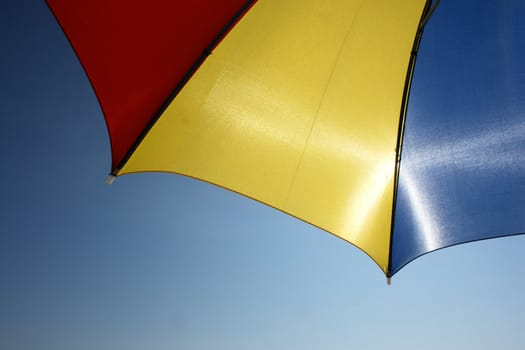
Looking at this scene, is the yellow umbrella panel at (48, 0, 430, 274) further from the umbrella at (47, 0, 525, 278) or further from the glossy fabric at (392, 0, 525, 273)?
the glossy fabric at (392, 0, 525, 273)

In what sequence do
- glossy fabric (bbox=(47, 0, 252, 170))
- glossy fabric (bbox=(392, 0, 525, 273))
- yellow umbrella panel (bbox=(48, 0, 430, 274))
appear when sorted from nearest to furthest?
glossy fabric (bbox=(47, 0, 252, 170)) → yellow umbrella panel (bbox=(48, 0, 430, 274)) → glossy fabric (bbox=(392, 0, 525, 273))

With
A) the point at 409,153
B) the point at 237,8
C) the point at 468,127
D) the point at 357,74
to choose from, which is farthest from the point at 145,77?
the point at 468,127

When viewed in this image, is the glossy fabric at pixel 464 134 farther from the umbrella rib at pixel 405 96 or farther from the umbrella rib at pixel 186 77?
the umbrella rib at pixel 186 77

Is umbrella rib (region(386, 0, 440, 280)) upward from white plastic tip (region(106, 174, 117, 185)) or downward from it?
upward

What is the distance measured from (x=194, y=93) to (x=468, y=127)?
6.53 feet

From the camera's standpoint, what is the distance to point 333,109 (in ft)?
8.57

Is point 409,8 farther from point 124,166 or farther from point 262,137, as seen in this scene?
point 124,166

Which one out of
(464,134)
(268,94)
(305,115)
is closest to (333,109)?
(305,115)

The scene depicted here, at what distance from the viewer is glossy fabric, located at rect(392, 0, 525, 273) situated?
2.38 metres

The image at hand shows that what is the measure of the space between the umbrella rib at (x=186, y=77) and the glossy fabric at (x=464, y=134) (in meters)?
1.29

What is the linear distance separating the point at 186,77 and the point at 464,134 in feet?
6.70

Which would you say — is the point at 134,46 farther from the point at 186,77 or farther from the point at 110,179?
the point at 110,179

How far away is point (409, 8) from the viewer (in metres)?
2.30

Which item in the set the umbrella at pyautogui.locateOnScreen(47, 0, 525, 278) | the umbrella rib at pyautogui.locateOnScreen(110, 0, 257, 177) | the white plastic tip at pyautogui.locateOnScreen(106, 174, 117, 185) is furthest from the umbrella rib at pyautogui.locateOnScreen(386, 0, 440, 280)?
the white plastic tip at pyautogui.locateOnScreen(106, 174, 117, 185)
